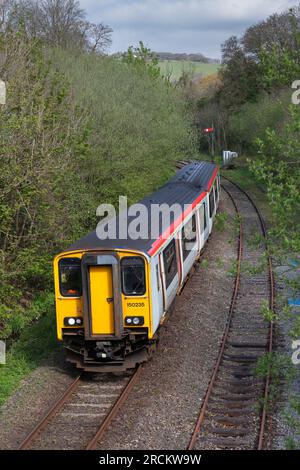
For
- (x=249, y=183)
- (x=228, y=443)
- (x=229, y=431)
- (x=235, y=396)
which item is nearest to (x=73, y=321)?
(x=235, y=396)

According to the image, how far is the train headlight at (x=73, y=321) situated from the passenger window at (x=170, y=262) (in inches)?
87.1

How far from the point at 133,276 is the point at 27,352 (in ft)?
12.0

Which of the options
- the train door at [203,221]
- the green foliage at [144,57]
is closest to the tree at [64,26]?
the green foliage at [144,57]

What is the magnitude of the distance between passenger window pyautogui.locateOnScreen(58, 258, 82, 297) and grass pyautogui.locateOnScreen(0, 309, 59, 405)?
198 cm

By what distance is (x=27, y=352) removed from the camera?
1416 cm

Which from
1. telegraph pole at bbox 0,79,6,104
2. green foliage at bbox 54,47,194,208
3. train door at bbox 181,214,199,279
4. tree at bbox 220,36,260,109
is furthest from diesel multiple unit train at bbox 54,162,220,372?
tree at bbox 220,36,260,109

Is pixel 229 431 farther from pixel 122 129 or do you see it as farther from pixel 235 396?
pixel 122 129

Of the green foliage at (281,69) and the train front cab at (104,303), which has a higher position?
the green foliage at (281,69)

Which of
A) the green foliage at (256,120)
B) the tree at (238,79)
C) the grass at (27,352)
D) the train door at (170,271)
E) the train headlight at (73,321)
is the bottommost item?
the grass at (27,352)

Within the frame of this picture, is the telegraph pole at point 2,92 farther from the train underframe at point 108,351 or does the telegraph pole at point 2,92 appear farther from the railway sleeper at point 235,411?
the railway sleeper at point 235,411

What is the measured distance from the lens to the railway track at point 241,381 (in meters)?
10.0

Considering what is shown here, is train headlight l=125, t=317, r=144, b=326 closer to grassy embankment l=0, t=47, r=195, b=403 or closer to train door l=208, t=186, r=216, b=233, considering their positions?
grassy embankment l=0, t=47, r=195, b=403
